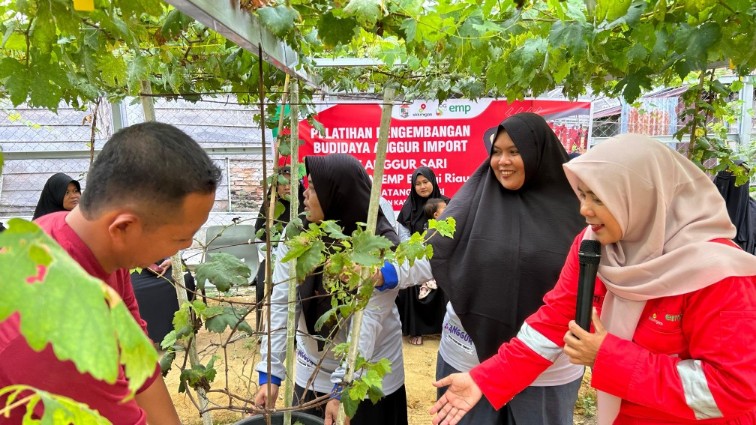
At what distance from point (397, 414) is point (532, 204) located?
1134 millimetres

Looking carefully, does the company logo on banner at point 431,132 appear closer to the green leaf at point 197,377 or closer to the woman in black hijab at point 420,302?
the woman in black hijab at point 420,302

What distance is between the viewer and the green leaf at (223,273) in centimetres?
125

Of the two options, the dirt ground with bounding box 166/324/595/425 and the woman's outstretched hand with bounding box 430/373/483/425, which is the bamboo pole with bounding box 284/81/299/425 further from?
the dirt ground with bounding box 166/324/595/425

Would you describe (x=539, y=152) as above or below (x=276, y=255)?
above

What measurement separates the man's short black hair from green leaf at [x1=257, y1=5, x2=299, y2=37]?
0.35 metres

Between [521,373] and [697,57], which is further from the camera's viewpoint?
[521,373]

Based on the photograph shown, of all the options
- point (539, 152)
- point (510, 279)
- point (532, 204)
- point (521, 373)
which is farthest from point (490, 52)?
point (521, 373)

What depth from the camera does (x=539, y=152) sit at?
1.92 m

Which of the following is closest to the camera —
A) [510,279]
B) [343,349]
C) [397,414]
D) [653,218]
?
[653,218]

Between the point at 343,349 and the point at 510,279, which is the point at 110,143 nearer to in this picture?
the point at 343,349

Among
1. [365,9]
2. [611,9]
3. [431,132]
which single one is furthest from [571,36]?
[431,132]

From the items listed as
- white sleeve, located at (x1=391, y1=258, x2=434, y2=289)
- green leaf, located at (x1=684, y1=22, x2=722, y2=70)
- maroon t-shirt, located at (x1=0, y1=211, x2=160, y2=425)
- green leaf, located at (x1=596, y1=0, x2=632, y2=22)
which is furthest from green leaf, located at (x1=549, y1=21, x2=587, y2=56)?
maroon t-shirt, located at (x1=0, y1=211, x2=160, y2=425)

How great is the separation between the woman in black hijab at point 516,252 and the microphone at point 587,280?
0.44 meters

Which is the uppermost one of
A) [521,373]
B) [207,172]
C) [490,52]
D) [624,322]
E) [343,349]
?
[490,52]
